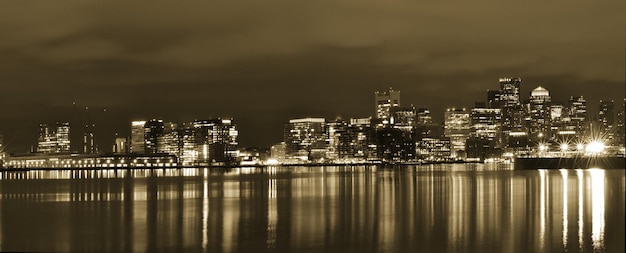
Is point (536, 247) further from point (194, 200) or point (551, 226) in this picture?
point (194, 200)

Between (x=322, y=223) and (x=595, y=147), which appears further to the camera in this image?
(x=595, y=147)

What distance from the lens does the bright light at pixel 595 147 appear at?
146m

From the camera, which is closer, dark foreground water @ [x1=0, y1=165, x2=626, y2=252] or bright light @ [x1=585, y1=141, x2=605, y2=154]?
dark foreground water @ [x1=0, y1=165, x2=626, y2=252]

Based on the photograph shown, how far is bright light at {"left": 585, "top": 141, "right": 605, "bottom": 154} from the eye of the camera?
146 metres

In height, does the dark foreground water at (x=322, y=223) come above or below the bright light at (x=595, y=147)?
below

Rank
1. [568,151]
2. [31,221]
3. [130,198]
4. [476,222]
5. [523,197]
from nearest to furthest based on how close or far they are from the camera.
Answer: [476,222]
[31,221]
[523,197]
[130,198]
[568,151]

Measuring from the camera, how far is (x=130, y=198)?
188 ft

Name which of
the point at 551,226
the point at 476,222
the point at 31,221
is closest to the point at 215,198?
the point at 31,221

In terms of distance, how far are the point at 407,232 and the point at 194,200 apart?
2446 cm

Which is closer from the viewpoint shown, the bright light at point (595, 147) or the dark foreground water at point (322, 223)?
the dark foreground water at point (322, 223)

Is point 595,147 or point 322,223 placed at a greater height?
point 595,147

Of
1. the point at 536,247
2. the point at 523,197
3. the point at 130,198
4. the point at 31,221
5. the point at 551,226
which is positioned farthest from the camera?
the point at 130,198

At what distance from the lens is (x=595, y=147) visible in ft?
479

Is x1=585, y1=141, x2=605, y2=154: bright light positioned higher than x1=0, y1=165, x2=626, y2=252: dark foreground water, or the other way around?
x1=585, y1=141, x2=605, y2=154: bright light
